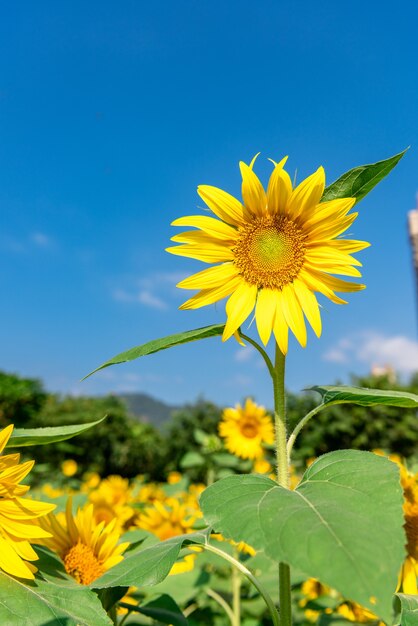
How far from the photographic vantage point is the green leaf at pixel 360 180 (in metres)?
1.33

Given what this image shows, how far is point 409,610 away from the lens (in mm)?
1228

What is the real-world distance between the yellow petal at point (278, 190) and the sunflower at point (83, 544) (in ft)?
3.00

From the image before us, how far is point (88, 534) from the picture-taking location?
169 centimetres

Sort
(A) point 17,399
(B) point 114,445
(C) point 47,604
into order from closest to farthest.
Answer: (C) point 47,604 → (A) point 17,399 → (B) point 114,445

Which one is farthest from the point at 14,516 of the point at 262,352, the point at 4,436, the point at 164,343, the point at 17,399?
the point at 17,399

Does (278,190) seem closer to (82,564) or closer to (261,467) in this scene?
(82,564)

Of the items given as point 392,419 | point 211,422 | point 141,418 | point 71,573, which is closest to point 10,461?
point 71,573

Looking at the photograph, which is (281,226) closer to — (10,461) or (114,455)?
(10,461)

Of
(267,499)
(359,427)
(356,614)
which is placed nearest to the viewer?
(267,499)

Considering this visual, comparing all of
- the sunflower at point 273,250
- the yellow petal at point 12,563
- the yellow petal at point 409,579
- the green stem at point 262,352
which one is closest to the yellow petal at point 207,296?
the sunflower at point 273,250

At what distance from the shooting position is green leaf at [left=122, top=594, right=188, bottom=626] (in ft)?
4.91

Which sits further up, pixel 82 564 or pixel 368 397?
pixel 368 397

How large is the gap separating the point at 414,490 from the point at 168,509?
5.74 ft

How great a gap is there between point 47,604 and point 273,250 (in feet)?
2.82
